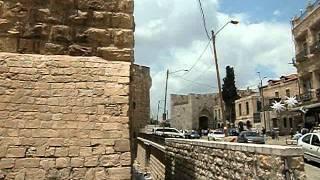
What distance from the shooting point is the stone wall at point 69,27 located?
638 centimetres

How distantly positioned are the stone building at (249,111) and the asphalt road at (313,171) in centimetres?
3471

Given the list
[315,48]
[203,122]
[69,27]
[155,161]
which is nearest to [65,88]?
[69,27]

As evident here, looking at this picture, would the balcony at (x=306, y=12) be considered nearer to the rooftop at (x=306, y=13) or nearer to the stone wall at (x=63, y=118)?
the rooftop at (x=306, y=13)

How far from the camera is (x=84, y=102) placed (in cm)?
609

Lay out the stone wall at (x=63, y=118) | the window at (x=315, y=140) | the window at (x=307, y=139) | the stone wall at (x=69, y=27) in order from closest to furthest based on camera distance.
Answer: the stone wall at (x=63, y=118)
the stone wall at (x=69, y=27)
the window at (x=315, y=140)
the window at (x=307, y=139)

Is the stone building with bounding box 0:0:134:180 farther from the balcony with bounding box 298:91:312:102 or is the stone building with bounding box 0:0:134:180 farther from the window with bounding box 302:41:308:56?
the window with bounding box 302:41:308:56

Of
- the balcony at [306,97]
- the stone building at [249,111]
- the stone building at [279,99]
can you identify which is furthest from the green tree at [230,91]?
the balcony at [306,97]

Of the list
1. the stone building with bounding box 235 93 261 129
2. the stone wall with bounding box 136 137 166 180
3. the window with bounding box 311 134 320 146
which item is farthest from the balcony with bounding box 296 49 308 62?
the window with bounding box 311 134 320 146

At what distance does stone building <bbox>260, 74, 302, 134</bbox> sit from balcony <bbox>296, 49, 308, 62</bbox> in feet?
17.6

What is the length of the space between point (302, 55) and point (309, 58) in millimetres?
1489

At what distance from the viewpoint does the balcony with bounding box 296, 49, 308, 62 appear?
3260 centimetres

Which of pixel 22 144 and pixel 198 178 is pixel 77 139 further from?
pixel 198 178

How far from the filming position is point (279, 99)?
46156 millimetres

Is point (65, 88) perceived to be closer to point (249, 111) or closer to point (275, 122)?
point (275, 122)
